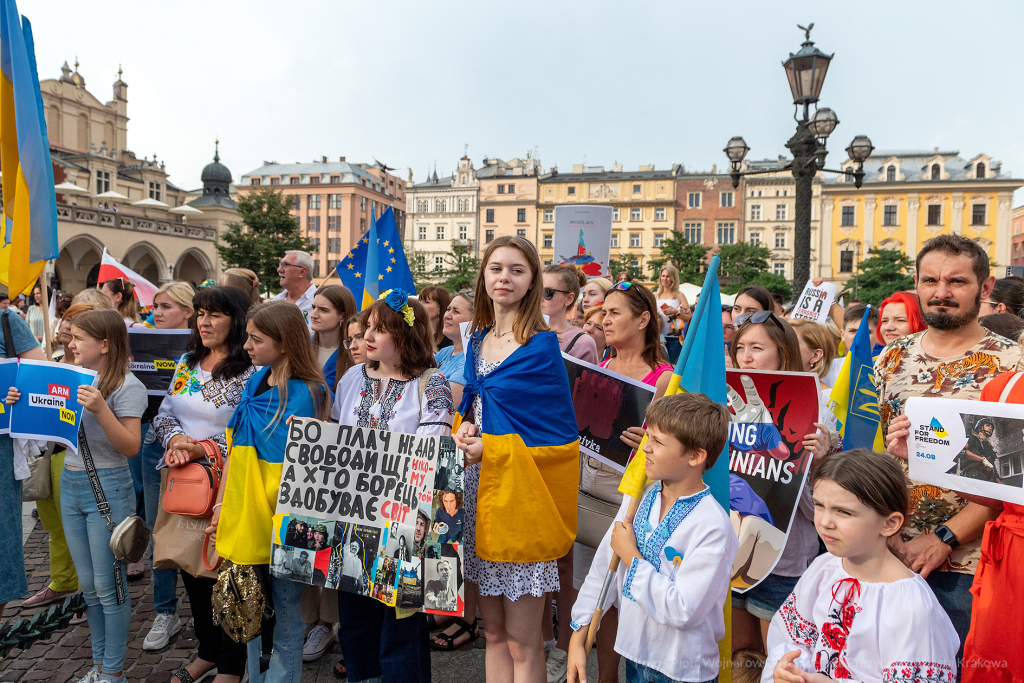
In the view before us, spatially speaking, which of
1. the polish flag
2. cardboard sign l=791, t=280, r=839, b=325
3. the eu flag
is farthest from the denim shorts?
the polish flag

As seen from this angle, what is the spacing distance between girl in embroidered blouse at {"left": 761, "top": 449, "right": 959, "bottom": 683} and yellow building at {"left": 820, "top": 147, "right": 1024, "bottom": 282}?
70.0 meters

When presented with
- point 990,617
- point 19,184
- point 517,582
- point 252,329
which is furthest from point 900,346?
point 19,184

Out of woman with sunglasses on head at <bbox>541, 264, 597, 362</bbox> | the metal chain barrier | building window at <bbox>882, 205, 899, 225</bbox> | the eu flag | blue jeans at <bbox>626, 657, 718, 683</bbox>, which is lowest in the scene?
blue jeans at <bbox>626, 657, 718, 683</bbox>

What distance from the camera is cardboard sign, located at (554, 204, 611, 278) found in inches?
309

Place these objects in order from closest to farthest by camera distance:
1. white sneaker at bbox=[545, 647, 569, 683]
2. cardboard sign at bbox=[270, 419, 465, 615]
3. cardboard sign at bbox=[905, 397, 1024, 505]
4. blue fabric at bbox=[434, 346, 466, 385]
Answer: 1. cardboard sign at bbox=[905, 397, 1024, 505]
2. cardboard sign at bbox=[270, 419, 465, 615]
3. white sneaker at bbox=[545, 647, 569, 683]
4. blue fabric at bbox=[434, 346, 466, 385]

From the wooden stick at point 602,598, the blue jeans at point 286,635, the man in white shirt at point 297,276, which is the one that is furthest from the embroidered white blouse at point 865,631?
the man in white shirt at point 297,276

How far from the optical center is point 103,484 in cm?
346

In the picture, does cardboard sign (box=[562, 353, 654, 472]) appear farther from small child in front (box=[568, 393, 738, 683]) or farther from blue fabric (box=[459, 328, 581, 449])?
small child in front (box=[568, 393, 738, 683])

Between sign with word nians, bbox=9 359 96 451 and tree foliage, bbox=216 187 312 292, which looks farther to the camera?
tree foliage, bbox=216 187 312 292

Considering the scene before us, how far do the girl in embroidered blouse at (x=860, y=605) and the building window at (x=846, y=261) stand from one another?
7312 cm

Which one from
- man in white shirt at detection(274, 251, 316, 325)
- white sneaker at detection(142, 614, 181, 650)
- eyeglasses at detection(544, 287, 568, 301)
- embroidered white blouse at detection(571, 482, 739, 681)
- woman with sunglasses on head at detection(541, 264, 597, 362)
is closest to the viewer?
embroidered white blouse at detection(571, 482, 739, 681)

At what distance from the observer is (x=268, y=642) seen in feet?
10.0

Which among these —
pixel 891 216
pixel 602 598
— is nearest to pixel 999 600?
pixel 602 598

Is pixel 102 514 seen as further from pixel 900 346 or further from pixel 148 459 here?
pixel 900 346
